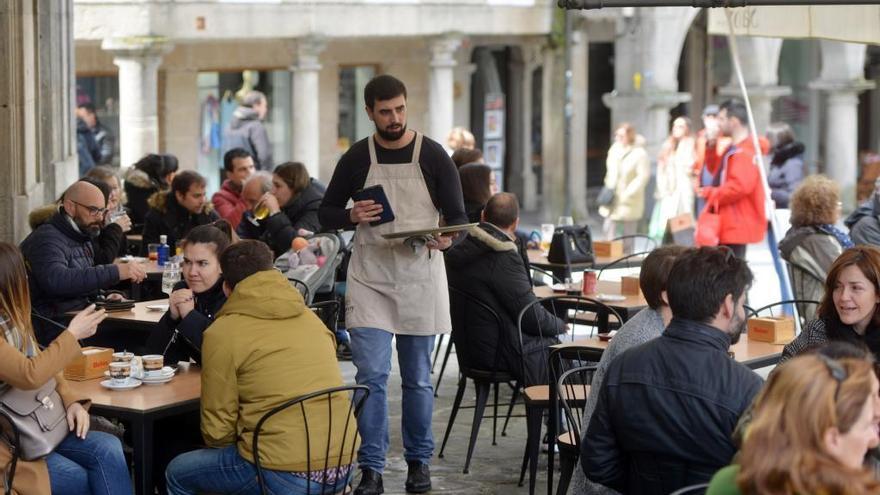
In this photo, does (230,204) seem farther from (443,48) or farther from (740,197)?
(443,48)

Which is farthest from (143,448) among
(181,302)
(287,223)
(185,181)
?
(185,181)

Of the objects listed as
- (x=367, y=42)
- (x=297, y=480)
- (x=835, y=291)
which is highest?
(x=367, y=42)

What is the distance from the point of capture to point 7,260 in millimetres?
6160

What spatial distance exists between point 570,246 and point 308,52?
893 centimetres

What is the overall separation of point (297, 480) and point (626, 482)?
1384mm

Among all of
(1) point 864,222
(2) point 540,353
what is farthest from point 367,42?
(2) point 540,353

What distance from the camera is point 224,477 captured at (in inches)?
248

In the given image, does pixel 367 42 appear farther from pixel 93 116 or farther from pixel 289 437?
pixel 289 437

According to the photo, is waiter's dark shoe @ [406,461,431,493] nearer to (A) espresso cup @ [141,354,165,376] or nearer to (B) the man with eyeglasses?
(A) espresso cup @ [141,354,165,376]

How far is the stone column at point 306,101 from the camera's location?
20.0 meters

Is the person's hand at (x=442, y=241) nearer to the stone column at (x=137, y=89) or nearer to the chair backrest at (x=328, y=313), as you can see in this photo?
the chair backrest at (x=328, y=313)

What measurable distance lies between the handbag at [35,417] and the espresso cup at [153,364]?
0.60 meters

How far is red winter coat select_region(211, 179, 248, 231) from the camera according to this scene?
1300cm

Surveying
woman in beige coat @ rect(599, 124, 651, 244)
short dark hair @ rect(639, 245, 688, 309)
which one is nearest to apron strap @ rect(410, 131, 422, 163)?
short dark hair @ rect(639, 245, 688, 309)
